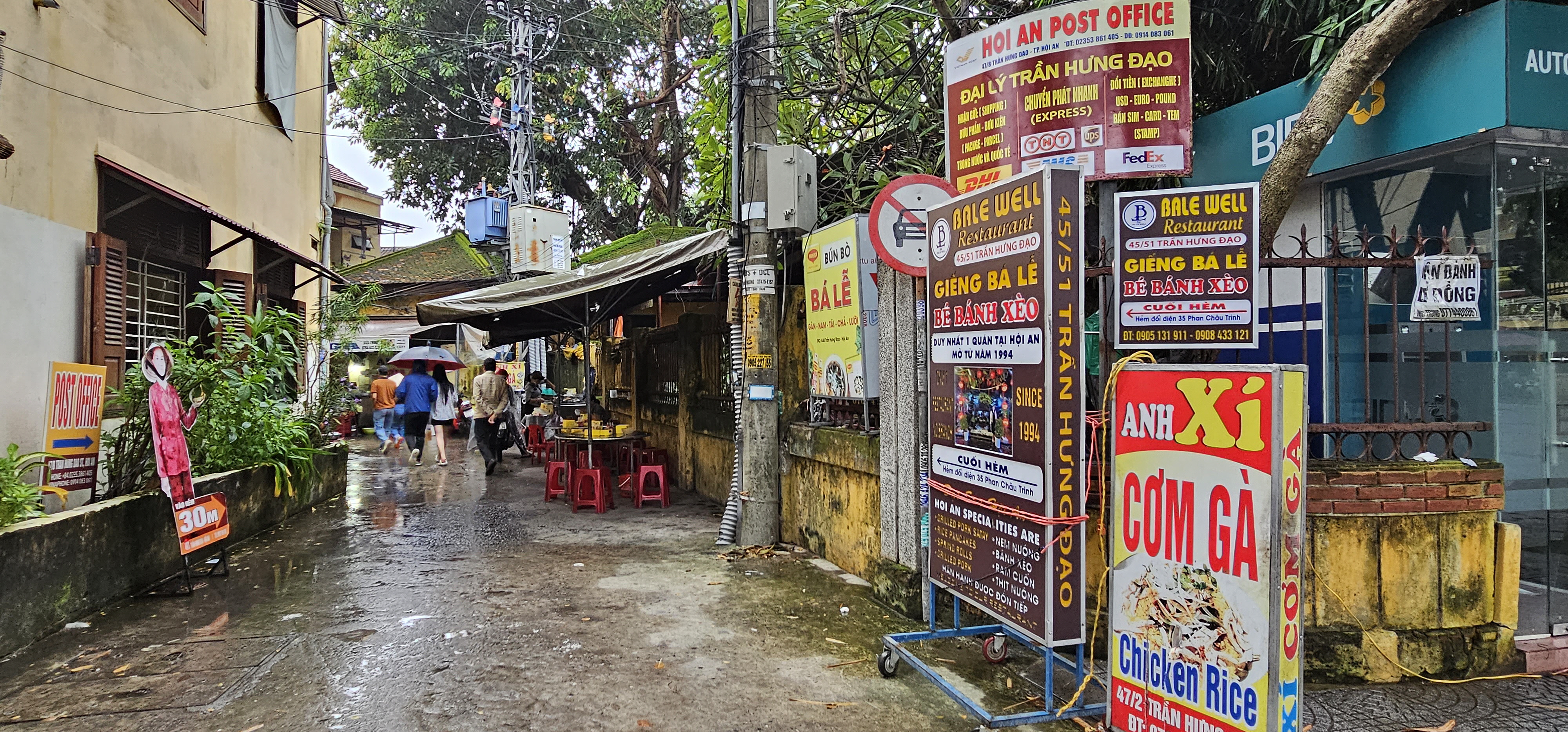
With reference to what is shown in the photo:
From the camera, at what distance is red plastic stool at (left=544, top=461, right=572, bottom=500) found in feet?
32.9

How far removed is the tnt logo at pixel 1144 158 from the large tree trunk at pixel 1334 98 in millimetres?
497

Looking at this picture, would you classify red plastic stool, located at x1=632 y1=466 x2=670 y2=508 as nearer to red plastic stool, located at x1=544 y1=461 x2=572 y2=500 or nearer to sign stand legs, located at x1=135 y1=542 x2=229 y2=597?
red plastic stool, located at x1=544 y1=461 x2=572 y2=500

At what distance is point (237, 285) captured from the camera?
923 cm

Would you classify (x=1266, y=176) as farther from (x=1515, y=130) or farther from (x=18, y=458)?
(x=18, y=458)

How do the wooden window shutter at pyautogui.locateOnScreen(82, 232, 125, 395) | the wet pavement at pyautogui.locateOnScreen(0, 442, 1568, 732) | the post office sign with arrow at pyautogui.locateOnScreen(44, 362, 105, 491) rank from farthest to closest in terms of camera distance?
the wooden window shutter at pyautogui.locateOnScreen(82, 232, 125, 395), the post office sign with arrow at pyautogui.locateOnScreen(44, 362, 105, 491), the wet pavement at pyautogui.locateOnScreen(0, 442, 1568, 732)

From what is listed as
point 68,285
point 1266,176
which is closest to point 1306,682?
point 1266,176

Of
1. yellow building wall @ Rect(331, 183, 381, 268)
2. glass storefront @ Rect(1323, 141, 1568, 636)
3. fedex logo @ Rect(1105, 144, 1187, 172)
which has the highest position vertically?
yellow building wall @ Rect(331, 183, 381, 268)

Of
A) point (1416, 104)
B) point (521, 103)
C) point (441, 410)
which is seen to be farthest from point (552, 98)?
point (1416, 104)

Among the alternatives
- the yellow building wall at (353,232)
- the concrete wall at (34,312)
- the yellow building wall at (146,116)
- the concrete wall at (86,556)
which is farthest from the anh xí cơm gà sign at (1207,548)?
the yellow building wall at (353,232)

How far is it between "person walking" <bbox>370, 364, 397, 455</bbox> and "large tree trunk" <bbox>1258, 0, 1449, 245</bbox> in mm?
14587

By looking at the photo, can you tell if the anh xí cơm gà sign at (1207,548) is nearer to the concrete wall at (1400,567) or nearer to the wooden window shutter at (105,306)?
the concrete wall at (1400,567)

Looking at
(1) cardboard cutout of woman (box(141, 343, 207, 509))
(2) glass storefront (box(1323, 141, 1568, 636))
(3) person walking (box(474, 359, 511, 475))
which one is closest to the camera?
(2) glass storefront (box(1323, 141, 1568, 636))

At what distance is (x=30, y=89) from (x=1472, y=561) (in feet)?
30.6

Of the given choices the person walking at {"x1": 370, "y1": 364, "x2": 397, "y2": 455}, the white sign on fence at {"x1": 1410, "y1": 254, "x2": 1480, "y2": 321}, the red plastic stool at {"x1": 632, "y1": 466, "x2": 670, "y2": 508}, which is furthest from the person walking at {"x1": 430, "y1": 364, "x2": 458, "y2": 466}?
the white sign on fence at {"x1": 1410, "y1": 254, "x2": 1480, "y2": 321}
